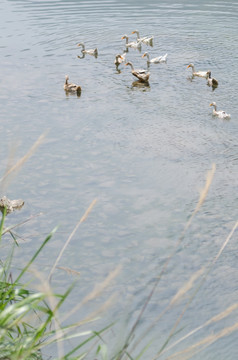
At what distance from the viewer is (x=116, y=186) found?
9.09 meters

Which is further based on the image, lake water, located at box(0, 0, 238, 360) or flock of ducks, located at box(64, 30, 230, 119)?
flock of ducks, located at box(64, 30, 230, 119)

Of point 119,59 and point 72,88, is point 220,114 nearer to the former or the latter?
point 72,88

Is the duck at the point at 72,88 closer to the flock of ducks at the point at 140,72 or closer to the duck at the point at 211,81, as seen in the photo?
the flock of ducks at the point at 140,72

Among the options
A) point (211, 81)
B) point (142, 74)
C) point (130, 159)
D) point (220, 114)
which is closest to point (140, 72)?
point (142, 74)

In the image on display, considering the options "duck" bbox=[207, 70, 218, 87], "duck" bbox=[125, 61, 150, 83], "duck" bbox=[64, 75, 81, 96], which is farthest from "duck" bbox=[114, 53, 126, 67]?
"duck" bbox=[207, 70, 218, 87]

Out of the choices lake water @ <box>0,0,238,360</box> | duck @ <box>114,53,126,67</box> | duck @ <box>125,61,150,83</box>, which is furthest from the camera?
duck @ <box>114,53,126,67</box>

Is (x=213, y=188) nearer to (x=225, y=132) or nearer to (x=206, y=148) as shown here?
(x=206, y=148)

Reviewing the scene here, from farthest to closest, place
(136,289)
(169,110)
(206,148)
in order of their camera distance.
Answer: (169,110)
(206,148)
(136,289)

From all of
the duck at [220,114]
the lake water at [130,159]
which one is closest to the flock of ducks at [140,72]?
the duck at [220,114]

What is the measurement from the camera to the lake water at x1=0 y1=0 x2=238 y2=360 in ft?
22.2

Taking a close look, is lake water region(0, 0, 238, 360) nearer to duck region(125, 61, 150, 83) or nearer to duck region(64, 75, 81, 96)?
duck region(64, 75, 81, 96)

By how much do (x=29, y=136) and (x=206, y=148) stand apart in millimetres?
3281

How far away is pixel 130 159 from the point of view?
9961 mm

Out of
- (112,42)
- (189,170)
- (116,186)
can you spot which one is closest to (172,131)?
(189,170)
